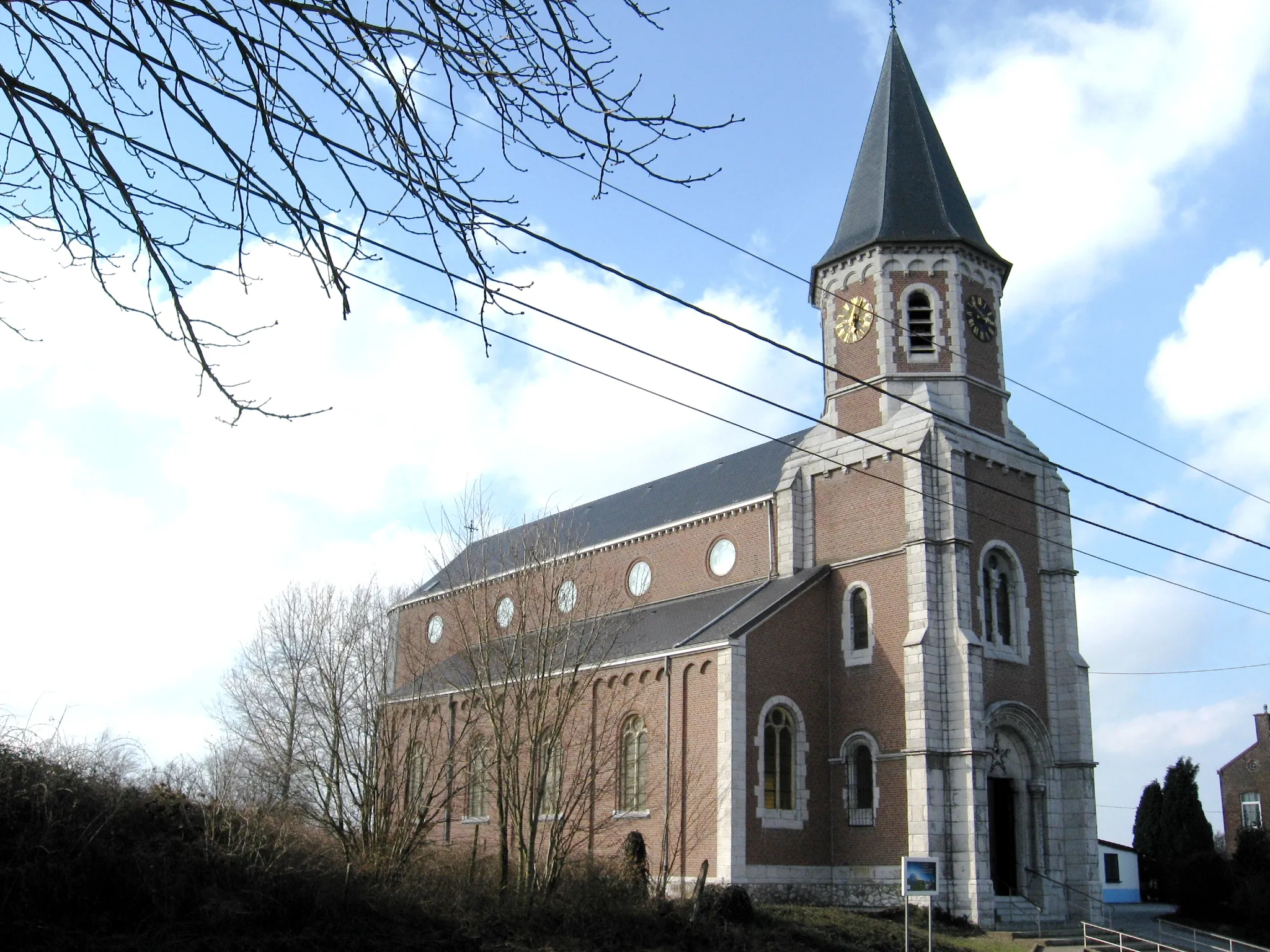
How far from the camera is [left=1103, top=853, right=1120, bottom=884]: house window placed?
39312 mm

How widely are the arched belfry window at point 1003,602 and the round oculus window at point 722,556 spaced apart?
22.0 ft

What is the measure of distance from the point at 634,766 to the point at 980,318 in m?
14.0

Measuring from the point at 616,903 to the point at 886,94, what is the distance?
23.6 metres

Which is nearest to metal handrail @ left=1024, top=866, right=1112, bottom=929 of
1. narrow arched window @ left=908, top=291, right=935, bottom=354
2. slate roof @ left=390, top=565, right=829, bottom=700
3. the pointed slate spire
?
slate roof @ left=390, top=565, right=829, bottom=700

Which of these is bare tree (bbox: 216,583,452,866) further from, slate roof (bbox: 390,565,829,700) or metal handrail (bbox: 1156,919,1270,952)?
metal handrail (bbox: 1156,919,1270,952)

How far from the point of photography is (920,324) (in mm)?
27859

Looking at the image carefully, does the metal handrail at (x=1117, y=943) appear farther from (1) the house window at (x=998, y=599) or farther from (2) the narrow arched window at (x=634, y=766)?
(2) the narrow arched window at (x=634, y=766)

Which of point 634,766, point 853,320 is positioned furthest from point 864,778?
point 853,320

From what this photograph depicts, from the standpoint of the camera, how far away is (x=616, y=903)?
1642 centimetres

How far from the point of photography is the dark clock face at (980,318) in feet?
92.3

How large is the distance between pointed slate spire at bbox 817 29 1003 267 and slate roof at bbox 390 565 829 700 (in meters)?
8.89

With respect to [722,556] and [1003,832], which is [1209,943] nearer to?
[1003,832]

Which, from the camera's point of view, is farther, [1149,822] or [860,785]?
[1149,822]

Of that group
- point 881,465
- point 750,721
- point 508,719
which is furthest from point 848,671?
point 508,719
